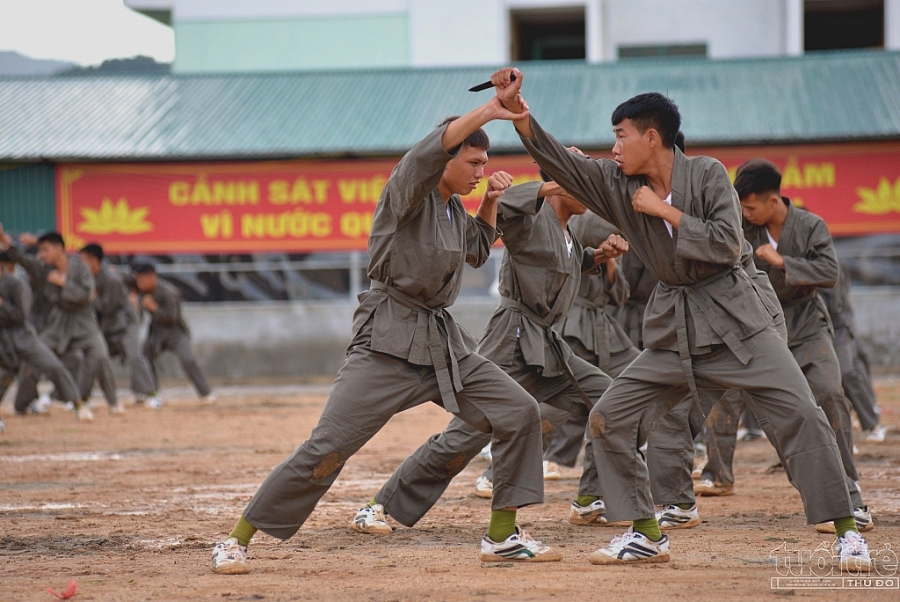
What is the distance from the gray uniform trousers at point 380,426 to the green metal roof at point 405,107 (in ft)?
37.3

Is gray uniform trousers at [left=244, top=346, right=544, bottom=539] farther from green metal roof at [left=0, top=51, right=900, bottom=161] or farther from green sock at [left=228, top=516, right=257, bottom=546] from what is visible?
green metal roof at [left=0, top=51, right=900, bottom=161]

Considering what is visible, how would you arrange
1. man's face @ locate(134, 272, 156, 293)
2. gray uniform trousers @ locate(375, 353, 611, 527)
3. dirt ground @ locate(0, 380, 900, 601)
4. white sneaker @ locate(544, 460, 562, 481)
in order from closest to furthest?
1. dirt ground @ locate(0, 380, 900, 601)
2. gray uniform trousers @ locate(375, 353, 611, 527)
3. white sneaker @ locate(544, 460, 562, 481)
4. man's face @ locate(134, 272, 156, 293)

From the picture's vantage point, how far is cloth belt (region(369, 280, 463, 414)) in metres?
4.54

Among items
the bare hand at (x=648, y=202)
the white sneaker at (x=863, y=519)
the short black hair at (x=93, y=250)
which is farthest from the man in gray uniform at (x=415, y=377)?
the short black hair at (x=93, y=250)

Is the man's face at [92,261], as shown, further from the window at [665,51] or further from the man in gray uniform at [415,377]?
the window at [665,51]

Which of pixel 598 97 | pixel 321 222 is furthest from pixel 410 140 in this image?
pixel 598 97

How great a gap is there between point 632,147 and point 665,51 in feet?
58.6

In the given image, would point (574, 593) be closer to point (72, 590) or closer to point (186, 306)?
point (72, 590)

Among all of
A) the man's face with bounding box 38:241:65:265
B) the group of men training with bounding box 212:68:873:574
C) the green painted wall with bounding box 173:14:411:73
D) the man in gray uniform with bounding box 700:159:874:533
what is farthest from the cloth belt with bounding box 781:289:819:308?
the green painted wall with bounding box 173:14:411:73

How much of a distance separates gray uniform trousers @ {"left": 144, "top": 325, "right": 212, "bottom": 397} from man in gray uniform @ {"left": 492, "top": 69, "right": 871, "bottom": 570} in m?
9.74

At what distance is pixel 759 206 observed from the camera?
5.77 meters

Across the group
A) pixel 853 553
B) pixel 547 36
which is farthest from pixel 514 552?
pixel 547 36

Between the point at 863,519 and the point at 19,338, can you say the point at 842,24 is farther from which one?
the point at 863,519

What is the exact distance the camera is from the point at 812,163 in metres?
15.7
